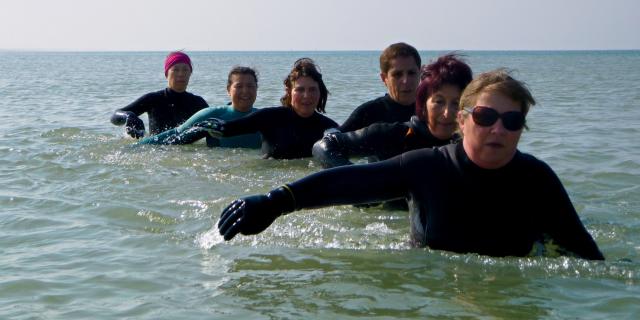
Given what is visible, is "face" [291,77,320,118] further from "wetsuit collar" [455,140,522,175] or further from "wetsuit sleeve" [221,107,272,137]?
"wetsuit collar" [455,140,522,175]

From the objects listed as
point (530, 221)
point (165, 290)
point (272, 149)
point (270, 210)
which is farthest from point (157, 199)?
point (530, 221)

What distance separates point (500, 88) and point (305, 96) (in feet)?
14.6

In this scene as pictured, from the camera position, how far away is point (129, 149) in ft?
35.0

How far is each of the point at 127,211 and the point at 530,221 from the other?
3537 mm

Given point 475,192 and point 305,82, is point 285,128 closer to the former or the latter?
point 305,82

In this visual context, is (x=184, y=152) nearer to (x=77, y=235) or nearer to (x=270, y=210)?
(x=77, y=235)

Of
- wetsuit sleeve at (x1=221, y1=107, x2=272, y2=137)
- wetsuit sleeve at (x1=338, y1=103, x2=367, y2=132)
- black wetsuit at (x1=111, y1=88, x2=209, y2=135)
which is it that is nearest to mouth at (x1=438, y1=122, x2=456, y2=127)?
wetsuit sleeve at (x1=338, y1=103, x2=367, y2=132)

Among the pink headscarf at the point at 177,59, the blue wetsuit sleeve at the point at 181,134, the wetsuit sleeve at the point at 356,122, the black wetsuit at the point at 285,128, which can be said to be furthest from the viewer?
the pink headscarf at the point at 177,59

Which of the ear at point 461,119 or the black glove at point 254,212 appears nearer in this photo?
the black glove at point 254,212

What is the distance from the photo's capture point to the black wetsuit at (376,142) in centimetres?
608

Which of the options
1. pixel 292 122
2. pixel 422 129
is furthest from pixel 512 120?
pixel 292 122

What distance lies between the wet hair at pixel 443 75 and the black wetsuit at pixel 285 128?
11.7ft

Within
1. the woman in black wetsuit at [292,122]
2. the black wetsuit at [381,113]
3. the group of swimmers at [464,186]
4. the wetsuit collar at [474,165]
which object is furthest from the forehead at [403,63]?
the wetsuit collar at [474,165]

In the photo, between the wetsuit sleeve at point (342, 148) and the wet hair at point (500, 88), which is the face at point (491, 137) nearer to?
the wet hair at point (500, 88)
